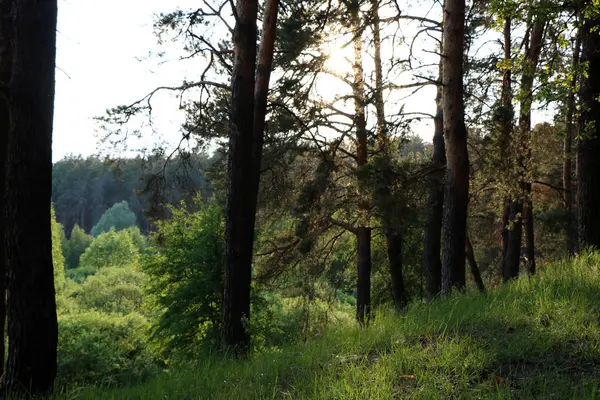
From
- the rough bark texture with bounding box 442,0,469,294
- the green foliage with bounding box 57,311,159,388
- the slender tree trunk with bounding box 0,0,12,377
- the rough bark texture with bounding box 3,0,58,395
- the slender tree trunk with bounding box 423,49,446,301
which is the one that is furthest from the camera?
the green foliage with bounding box 57,311,159,388

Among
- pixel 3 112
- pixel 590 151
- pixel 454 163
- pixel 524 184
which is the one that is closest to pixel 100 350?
pixel 3 112

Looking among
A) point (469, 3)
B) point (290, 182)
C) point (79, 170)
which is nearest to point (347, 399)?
point (290, 182)

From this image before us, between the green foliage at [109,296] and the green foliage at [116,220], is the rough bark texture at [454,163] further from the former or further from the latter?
the green foliage at [116,220]

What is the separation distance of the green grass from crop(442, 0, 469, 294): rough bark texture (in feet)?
10.5

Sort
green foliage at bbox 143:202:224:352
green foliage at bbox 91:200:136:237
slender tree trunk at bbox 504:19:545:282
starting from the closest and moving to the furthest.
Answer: slender tree trunk at bbox 504:19:545:282 < green foliage at bbox 143:202:224:352 < green foliage at bbox 91:200:136:237

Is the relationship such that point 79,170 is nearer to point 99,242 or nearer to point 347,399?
point 99,242

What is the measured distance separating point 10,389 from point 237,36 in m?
6.02

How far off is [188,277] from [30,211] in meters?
13.1

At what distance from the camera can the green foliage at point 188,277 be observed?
16.9m

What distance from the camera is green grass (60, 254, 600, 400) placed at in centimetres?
360

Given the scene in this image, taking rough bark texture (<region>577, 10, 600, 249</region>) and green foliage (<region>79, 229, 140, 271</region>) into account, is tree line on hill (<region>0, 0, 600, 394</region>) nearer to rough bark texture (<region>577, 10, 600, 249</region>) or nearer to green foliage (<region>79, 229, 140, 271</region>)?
rough bark texture (<region>577, 10, 600, 249</region>)

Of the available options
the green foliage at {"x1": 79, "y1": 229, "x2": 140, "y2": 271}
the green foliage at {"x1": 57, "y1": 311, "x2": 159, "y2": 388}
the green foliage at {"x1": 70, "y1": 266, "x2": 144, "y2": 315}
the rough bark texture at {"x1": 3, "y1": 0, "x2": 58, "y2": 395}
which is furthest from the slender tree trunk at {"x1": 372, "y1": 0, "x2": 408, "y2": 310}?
the green foliage at {"x1": 79, "y1": 229, "x2": 140, "y2": 271}

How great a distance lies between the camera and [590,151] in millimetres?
9180

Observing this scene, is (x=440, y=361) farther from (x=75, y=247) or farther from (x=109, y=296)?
(x=75, y=247)
